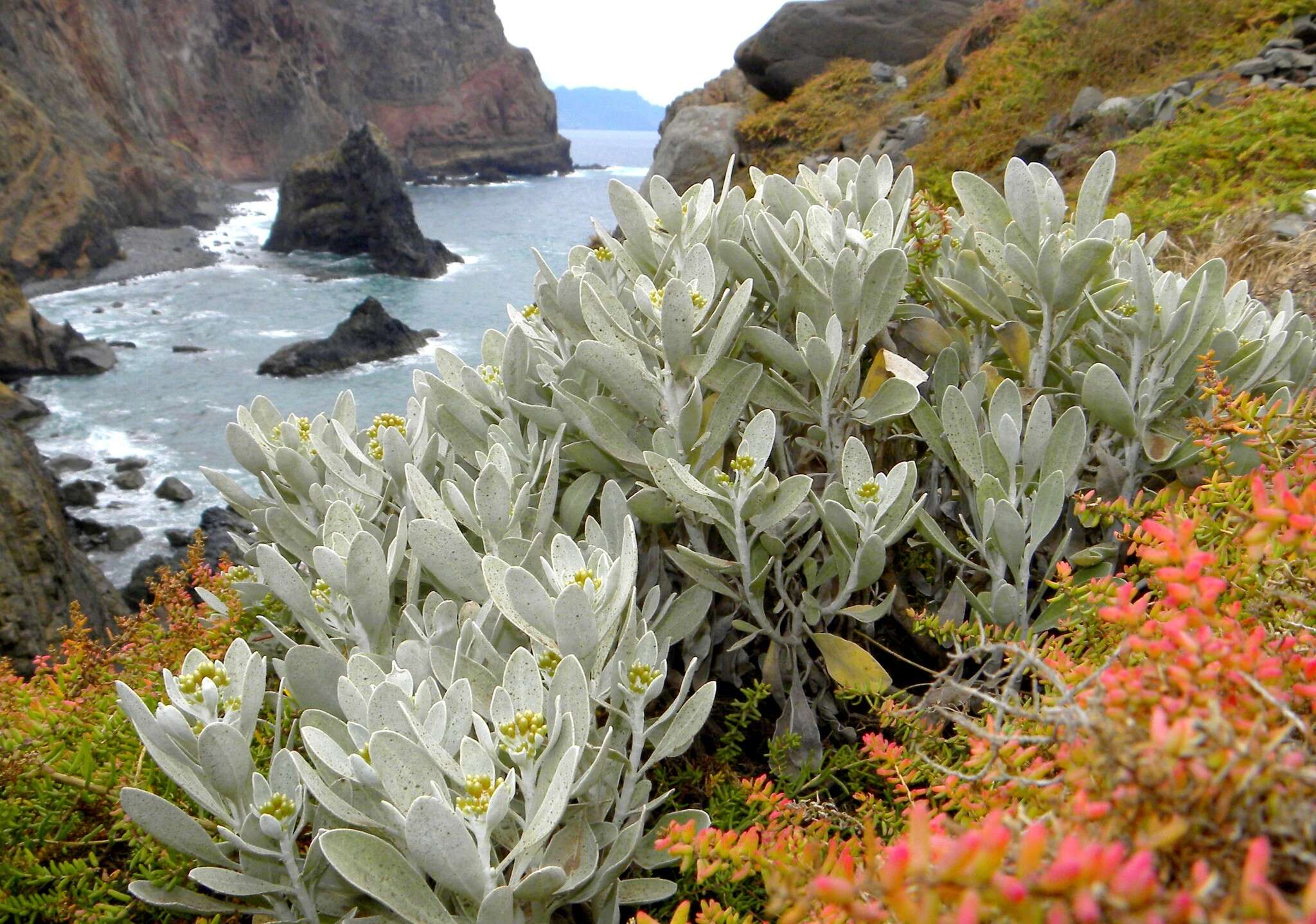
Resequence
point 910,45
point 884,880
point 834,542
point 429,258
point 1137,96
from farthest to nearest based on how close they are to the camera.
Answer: point 429,258
point 910,45
point 1137,96
point 834,542
point 884,880

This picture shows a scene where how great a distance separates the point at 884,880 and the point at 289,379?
2655 cm

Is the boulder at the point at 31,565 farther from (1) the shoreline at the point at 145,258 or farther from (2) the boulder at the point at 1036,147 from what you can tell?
(1) the shoreline at the point at 145,258

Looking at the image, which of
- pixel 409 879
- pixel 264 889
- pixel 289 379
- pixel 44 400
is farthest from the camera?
pixel 289 379

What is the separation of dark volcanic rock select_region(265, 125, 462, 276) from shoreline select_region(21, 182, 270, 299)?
398cm

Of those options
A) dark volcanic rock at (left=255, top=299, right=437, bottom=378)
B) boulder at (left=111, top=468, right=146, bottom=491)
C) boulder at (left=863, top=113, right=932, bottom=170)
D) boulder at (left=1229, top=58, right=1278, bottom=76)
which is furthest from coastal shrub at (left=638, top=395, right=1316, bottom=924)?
dark volcanic rock at (left=255, top=299, right=437, bottom=378)

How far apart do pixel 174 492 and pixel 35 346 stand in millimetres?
8509

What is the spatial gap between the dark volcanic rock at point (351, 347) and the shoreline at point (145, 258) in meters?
13.3

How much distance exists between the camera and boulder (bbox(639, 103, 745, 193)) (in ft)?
51.4

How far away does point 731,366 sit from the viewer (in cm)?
203

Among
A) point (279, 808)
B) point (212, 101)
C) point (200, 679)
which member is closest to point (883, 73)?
point (200, 679)

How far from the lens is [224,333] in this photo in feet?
96.4

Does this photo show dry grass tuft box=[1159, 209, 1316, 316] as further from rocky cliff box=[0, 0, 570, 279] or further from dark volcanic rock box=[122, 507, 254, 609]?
rocky cliff box=[0, 0, 570, 279]

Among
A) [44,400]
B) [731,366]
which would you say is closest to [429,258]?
[44,400]

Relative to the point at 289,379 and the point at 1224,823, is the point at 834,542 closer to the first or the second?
the point at 1224,823
